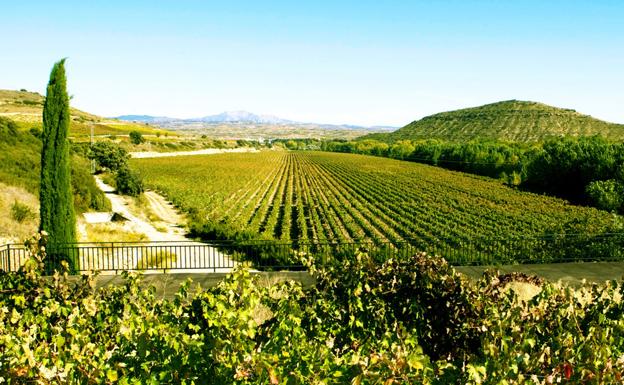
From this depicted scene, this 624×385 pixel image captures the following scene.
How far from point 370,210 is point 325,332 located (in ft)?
120

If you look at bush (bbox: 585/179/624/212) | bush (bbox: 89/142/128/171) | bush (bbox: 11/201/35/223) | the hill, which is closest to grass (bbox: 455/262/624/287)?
bush (bbox: 11/201/35/223)

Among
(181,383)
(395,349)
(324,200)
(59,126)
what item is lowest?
(324,200)

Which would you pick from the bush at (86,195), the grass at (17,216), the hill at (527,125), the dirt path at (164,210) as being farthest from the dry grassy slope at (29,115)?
the hill at (527,125)

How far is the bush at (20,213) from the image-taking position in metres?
23.7

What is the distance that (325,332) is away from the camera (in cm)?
731

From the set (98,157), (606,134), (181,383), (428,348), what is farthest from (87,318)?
(606,134)

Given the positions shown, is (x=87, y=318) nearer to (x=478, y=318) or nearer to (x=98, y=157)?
(x=478, y=318)

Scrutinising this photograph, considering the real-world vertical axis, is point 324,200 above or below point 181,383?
below

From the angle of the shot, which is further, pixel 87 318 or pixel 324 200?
pixel 324 200

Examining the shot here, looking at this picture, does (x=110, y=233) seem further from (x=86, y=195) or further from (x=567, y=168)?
(x=567, y=168)

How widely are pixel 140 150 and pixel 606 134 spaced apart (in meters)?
126

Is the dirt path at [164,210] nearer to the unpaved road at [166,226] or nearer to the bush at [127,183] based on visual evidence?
the unpaved road at [166,226]

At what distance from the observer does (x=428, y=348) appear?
8156mm

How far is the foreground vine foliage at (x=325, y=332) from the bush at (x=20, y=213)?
17.6m
